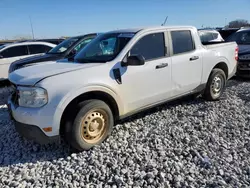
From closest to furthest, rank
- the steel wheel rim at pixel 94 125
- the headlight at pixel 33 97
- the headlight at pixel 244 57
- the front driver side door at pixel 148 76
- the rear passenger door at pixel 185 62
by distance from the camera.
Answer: the headlight at pixel 33 97 < the steel wheel rim at pixel 94 125 < the front driver side door at pixel 148 76 < the rear passenger door at pixel 185 62 < the headlight at pixel 244 57

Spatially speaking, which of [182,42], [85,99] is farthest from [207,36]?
[85,99]

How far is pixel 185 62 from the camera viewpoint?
14.5 ft

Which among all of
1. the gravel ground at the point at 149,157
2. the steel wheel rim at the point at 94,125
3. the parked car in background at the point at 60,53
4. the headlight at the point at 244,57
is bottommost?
the gravel ground at the point at 149,157

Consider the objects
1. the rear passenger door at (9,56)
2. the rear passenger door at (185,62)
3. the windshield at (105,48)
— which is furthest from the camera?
the rear passenger door at (9,56)

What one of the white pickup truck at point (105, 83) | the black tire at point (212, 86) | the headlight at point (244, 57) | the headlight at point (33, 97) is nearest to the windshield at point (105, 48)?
the white pickup truck at point (105, 83)

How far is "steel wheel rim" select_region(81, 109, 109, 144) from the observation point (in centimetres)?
334

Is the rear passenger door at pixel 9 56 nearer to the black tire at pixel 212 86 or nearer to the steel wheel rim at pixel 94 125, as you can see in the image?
the steel wheel rim at pixel 94 125

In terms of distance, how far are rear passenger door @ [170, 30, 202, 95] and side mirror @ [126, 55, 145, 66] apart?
0.97 metres

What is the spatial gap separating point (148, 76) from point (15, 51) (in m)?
6.86

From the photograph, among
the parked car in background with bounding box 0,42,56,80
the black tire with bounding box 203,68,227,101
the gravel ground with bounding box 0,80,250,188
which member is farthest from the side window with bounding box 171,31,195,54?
the parked car in background with bounding box 0,42,56,80

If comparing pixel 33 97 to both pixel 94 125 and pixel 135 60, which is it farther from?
pixel 135 60

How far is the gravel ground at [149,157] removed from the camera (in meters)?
2.73

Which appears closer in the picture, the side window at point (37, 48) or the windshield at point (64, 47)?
the windshield at point (64, 47)

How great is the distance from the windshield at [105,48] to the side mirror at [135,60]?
27cm
